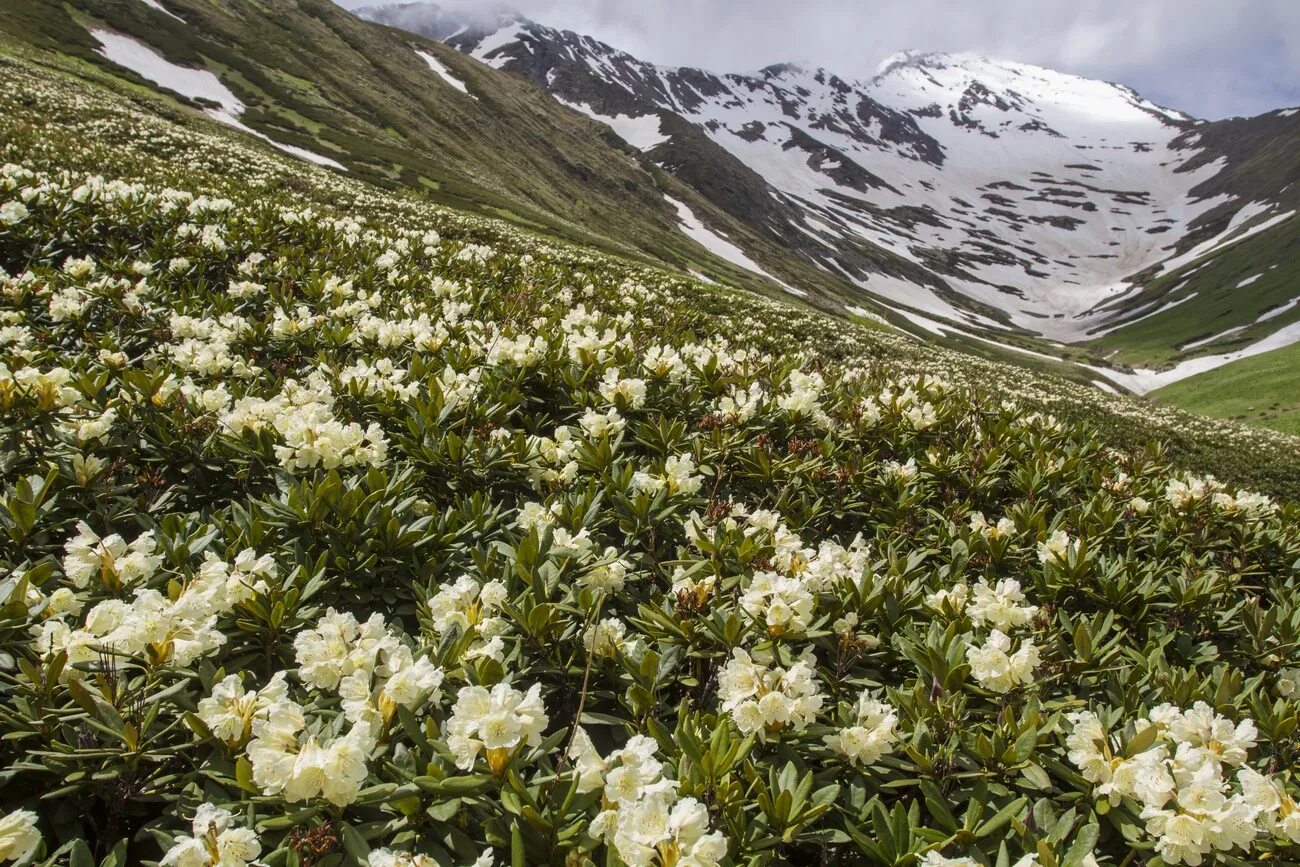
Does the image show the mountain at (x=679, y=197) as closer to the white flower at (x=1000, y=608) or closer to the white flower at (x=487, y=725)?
the white flower at (x=1000, y=608)

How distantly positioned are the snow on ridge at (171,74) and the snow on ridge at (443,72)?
1876 inches

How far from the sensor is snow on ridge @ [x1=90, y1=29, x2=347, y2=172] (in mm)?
46969

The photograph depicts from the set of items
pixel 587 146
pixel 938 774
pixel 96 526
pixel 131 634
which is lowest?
pixel 96 526

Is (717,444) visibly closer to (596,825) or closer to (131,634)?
(596,825)

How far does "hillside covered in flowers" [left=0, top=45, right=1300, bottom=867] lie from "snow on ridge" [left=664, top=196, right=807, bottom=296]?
267 feet

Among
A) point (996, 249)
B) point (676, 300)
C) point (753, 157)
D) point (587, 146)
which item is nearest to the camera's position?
point (676, 300)

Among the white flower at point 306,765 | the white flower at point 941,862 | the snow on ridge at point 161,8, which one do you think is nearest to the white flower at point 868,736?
the white flower at point 941,862

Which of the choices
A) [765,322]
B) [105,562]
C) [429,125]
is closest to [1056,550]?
[105,562]

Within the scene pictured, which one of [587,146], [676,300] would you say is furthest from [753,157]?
[676,300]

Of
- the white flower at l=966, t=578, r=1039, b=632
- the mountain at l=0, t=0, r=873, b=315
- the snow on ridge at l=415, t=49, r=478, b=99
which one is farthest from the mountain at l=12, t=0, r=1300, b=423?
the white flower at l=966, t=578, r=1039, b=632

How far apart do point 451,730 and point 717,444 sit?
10.0 ft

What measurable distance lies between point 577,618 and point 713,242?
99.3 metres

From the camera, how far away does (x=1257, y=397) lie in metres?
38.4

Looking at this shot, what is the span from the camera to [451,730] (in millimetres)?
2031
